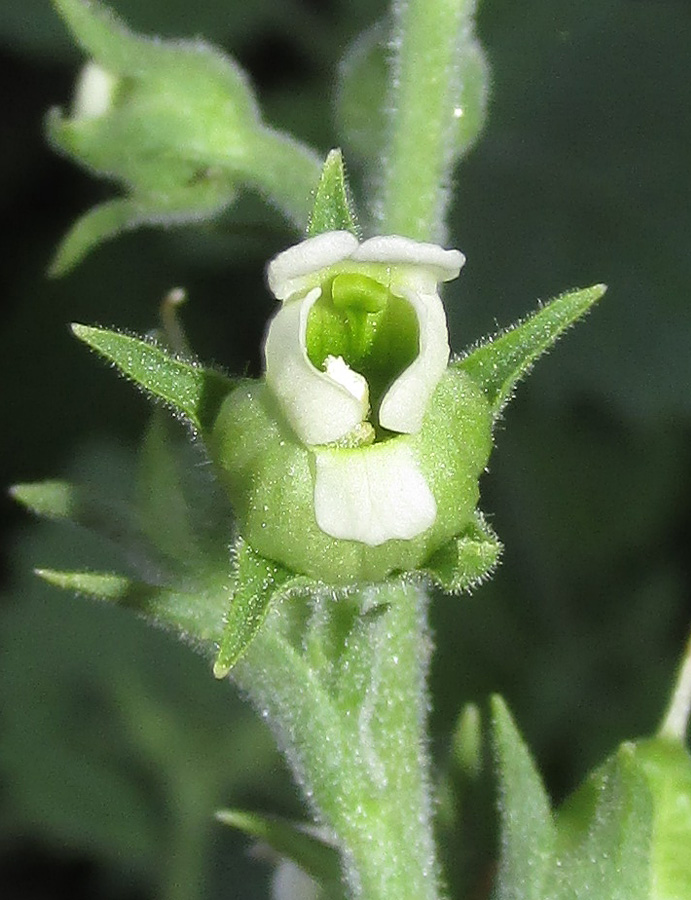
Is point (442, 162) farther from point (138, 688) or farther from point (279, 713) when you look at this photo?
point (138, 688)

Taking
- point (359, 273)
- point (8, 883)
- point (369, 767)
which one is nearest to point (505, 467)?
point (8, 883)

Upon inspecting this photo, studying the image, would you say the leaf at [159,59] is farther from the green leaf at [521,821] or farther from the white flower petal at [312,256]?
the green leaf at [521,821]

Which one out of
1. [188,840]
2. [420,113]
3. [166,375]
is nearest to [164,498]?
[166,375]

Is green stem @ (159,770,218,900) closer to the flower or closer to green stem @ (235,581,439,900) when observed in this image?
green stem @ (235,581,439,900)

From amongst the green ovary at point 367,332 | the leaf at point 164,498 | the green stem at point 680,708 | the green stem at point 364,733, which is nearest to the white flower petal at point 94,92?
the leaf at point 164,498

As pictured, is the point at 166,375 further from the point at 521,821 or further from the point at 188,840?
the point at 188,840
